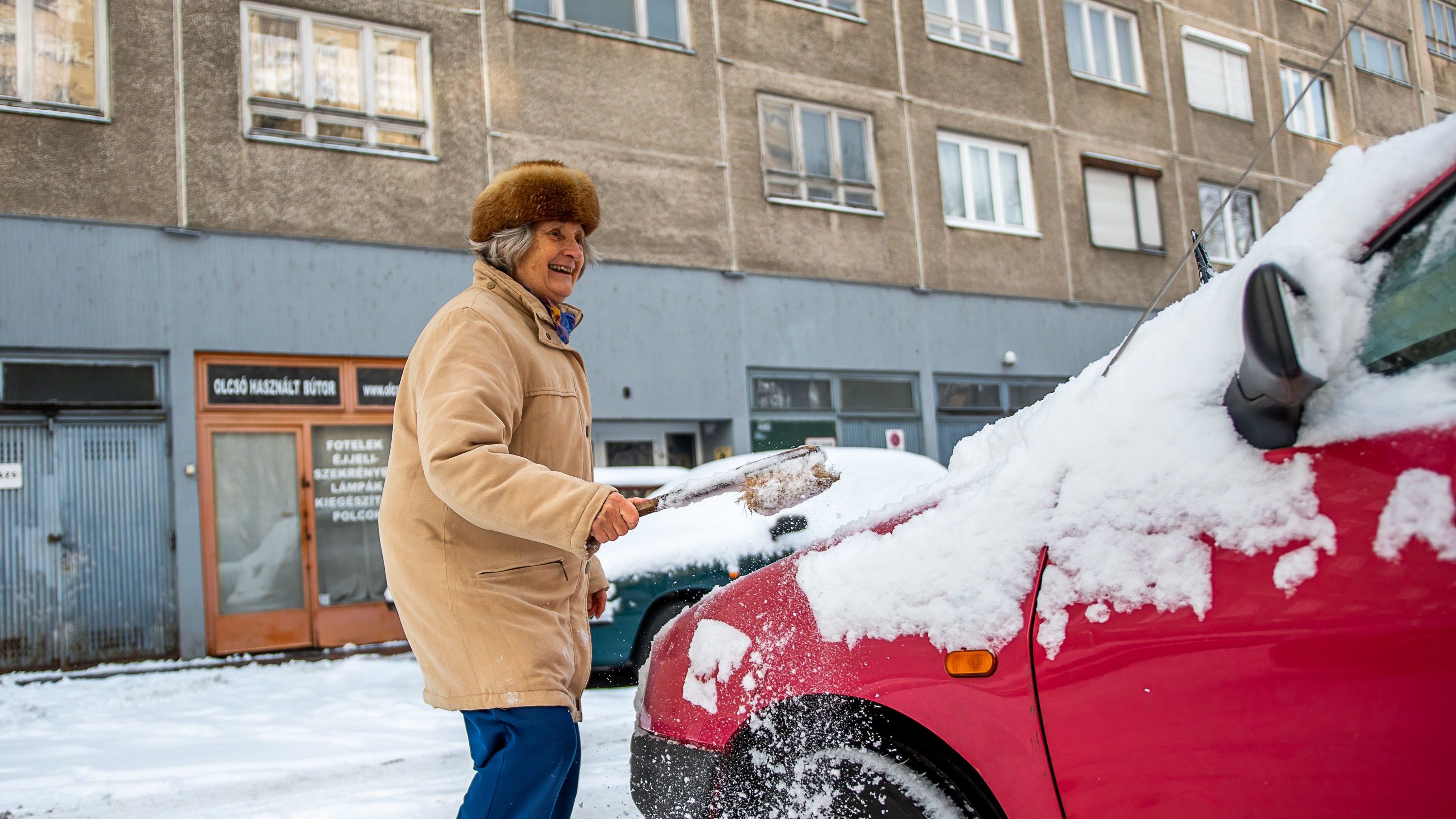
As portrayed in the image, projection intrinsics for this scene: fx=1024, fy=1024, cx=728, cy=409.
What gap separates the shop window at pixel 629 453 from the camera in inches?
496

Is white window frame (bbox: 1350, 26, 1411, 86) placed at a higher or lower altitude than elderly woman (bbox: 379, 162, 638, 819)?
higher

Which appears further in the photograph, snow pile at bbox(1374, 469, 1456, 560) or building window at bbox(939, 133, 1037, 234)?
building window at bbox(939, 133, 1037, 234)

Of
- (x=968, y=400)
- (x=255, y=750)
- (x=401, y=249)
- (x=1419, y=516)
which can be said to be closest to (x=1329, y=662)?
(x=1419, y=516)

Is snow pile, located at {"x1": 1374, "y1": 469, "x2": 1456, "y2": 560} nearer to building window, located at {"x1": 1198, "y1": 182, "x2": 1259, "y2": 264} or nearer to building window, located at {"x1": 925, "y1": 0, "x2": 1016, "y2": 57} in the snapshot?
building window, located at {"x1": 1198, "y1": 182, "x2": 1259, "y2": 264}

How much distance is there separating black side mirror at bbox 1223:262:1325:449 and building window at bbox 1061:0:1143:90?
55.1ft

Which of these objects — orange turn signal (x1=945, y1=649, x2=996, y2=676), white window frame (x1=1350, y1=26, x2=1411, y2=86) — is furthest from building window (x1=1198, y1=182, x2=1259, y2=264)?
orange turn signal (x1=945, y1=649, x2=996, y2=676)

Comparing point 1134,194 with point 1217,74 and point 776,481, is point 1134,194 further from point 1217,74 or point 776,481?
point 776,481

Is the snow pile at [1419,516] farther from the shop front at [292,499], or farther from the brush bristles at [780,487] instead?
the shop front at [292,499]

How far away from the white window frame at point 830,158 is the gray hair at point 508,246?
37.1ft

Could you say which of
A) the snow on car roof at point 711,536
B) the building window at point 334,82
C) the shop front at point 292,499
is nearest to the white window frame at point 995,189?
the building window at point 334,82

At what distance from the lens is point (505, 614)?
2.21 metres

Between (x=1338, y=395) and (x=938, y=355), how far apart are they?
13516 mm

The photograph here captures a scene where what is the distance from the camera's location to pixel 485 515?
2062 millimetres

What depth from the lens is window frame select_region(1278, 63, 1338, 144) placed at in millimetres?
1787
